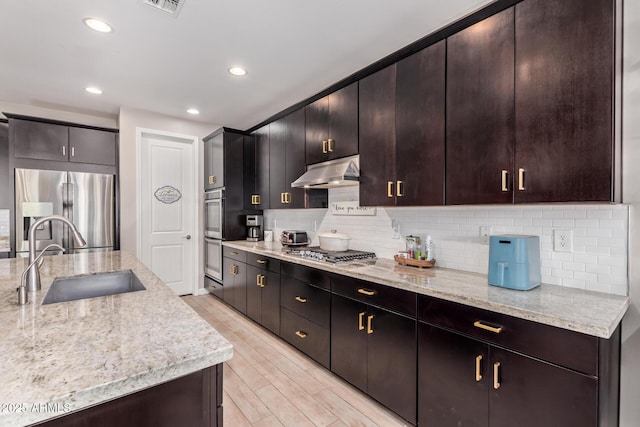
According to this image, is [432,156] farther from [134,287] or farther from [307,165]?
[134,287]

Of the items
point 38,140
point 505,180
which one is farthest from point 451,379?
point 38,140

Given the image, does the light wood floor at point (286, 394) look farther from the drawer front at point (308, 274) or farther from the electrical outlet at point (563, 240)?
the electrical outlet at point (563, 240)

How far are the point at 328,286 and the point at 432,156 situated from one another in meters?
1.22

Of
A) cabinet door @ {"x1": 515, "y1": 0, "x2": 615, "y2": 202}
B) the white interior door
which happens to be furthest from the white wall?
the white interior door

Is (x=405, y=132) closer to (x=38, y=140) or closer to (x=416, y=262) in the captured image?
(x=416, y=262)

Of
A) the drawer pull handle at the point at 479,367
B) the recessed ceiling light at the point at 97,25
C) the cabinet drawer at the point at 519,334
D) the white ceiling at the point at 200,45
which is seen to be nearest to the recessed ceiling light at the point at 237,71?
the white ceiling at the point at 200,45

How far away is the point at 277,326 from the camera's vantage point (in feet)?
9.88

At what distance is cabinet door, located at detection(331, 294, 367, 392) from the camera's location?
208 cm

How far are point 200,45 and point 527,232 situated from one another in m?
2.75

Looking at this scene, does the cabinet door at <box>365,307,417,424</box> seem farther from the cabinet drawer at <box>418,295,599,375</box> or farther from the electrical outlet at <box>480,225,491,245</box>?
the electrical outlet at <box>480,225,491,245</box>

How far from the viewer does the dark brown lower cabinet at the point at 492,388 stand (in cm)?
121

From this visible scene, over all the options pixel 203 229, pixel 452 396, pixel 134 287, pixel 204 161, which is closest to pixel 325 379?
pixel 452 396

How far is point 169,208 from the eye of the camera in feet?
14.5

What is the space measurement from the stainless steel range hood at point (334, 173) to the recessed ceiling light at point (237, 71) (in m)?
1.13
